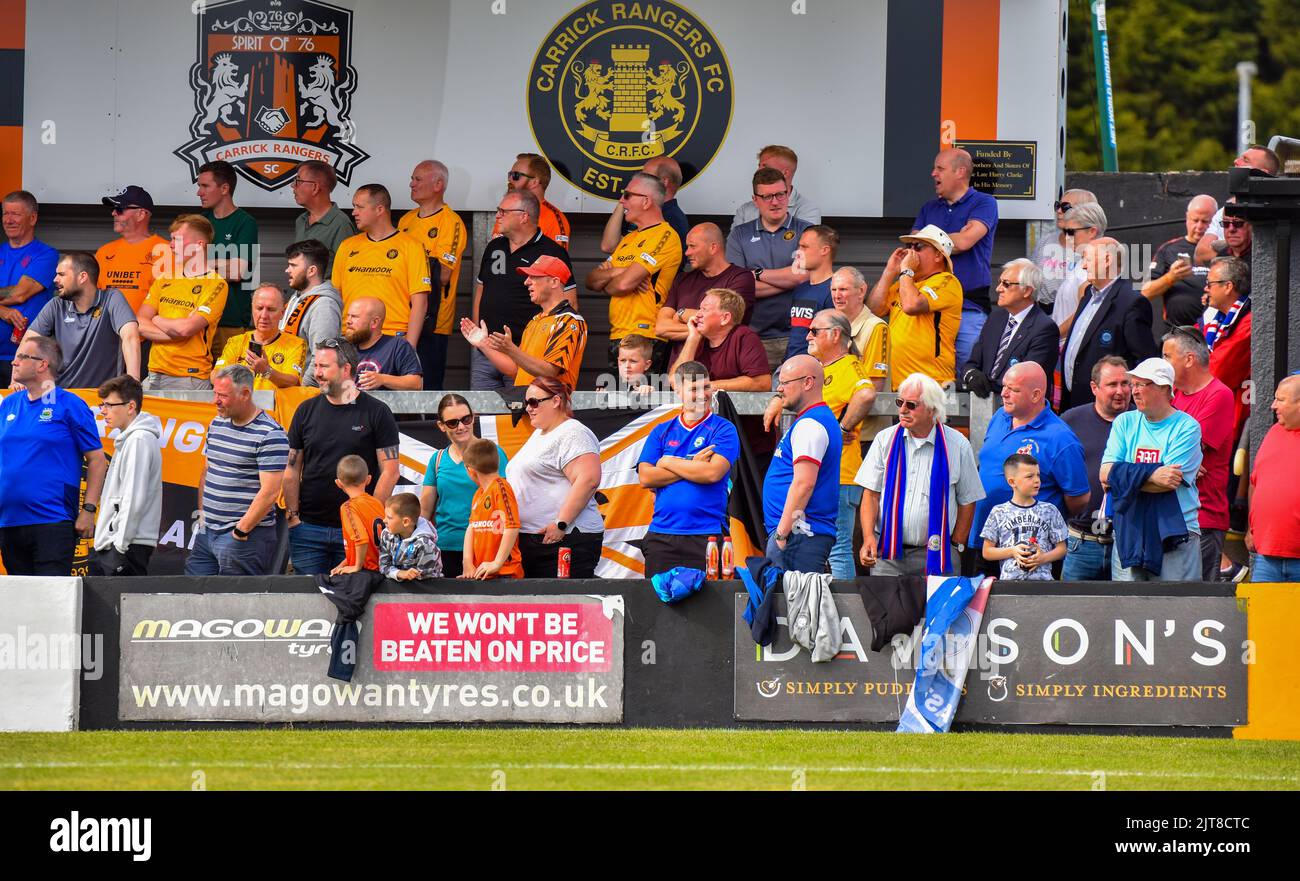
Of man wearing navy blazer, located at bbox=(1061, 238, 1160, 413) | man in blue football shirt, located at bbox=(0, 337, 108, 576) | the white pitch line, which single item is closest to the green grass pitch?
the white pitch line

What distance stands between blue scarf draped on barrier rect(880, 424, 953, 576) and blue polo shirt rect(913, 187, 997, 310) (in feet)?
9.91

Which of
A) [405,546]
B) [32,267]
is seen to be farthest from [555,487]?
[32,267]

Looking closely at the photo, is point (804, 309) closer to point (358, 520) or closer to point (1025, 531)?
point (1025, 531)

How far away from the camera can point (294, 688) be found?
1099 centimetres

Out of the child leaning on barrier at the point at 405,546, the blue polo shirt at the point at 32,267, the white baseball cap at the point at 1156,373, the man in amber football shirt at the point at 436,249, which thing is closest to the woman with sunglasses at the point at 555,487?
the child leaning on barrier at the point at 405,546

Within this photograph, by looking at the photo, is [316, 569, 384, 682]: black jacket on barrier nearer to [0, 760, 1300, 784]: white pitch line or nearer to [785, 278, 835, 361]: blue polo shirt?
[0, 760, 1300, 784]: white pitch line

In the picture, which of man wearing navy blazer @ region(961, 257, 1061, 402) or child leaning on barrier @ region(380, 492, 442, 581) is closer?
child leaning on barrier @ region(380, 492, 442, 581)

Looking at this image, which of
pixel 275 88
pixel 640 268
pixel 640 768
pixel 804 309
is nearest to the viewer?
pixel 640 768

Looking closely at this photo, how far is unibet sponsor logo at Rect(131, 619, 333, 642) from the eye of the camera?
36.2ft

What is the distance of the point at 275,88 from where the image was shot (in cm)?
1556

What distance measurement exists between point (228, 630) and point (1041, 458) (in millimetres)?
4941

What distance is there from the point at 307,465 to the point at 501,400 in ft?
5.54

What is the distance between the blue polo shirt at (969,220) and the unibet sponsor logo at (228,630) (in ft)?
18.6


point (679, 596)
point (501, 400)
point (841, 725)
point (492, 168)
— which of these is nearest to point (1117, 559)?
point (841, 725)
